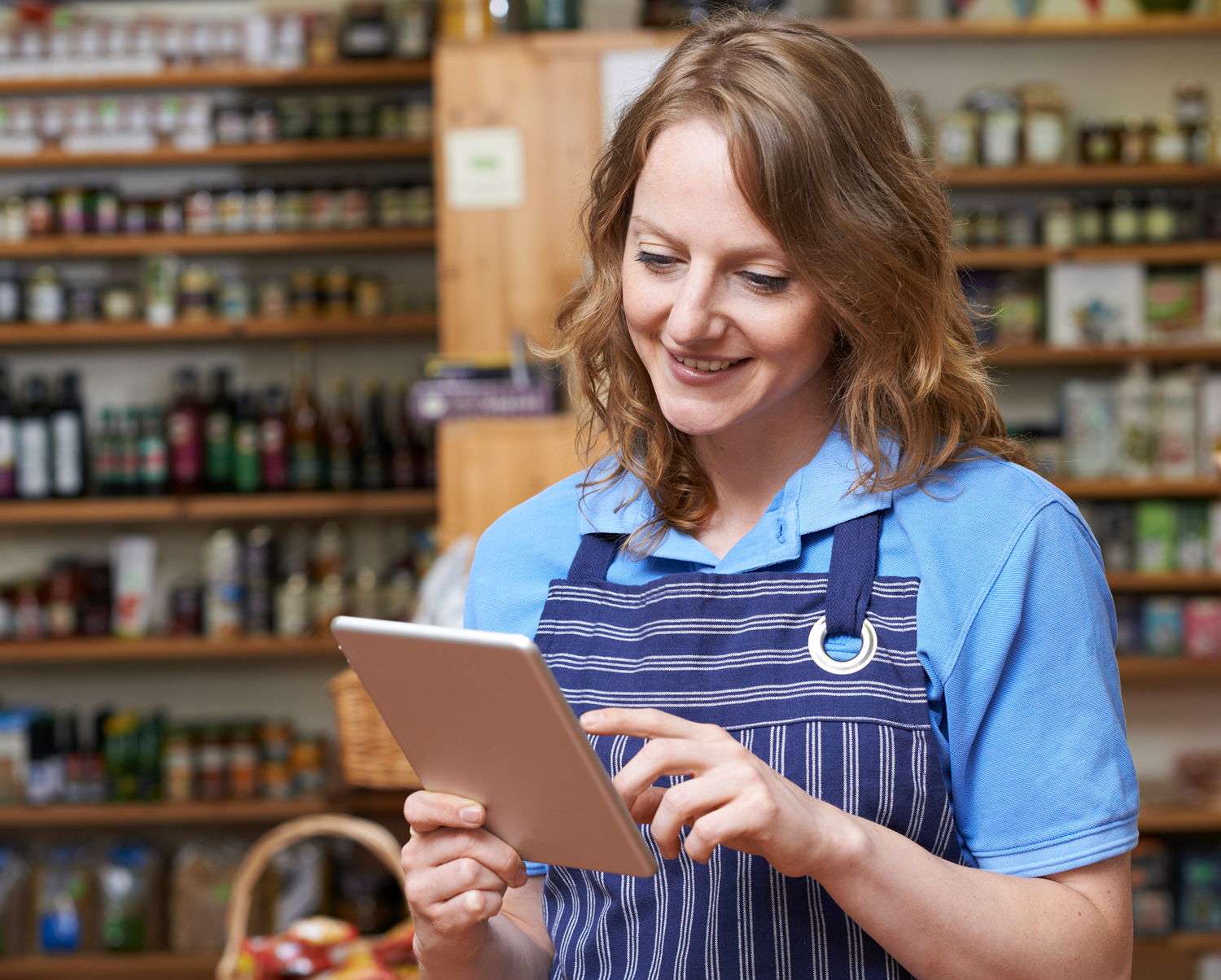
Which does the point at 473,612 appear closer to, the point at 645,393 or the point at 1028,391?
the point at 645,393

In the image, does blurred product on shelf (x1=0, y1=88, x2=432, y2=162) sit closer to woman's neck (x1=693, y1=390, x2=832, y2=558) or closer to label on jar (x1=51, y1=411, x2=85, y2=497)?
label on jar (x1=51, y1=411, x2=85, y2=497)

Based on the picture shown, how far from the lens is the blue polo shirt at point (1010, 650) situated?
0.86m

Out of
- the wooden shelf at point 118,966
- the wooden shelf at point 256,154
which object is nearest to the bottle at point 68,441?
the wooden shelf at point 256,154

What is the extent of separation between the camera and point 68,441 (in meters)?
3.58

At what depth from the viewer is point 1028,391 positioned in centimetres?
365

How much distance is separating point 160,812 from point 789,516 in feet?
10.1

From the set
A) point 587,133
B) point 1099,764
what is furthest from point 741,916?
point 587,133

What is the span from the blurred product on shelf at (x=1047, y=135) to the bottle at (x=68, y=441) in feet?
8.75

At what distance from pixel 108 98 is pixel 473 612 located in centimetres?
318

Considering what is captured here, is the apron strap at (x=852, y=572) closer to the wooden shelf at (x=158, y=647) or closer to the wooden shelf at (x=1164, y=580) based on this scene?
the wooden shelf at (x=1164, y=580)

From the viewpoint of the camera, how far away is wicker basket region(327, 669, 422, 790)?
1843mm

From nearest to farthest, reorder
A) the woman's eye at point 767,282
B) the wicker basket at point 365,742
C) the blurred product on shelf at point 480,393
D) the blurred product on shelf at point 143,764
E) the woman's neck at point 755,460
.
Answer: the woman's eye at point 767,282 → the woman's neck at point 755,460 → the wicker basket at point 365,742 → the blurred product on shelf at point 480,393 → the blurred product on shelf at point 143,764

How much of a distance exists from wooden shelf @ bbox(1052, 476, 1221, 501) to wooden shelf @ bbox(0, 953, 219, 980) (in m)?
2.85

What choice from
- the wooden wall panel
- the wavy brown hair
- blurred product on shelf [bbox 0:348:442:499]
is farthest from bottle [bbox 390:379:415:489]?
the wavy brown hair
